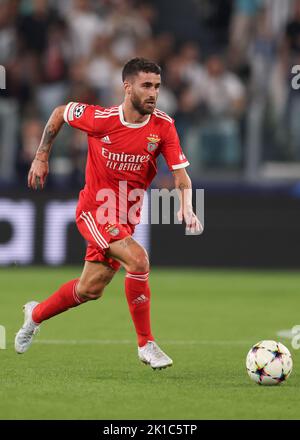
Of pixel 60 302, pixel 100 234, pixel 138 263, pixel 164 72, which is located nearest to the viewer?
pixel 138 263

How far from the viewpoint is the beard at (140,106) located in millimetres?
7621

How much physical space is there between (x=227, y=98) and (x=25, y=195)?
287 cm

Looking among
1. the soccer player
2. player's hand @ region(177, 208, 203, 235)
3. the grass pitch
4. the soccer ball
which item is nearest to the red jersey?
the soccer player

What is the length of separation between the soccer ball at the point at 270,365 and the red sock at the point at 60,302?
1440mm

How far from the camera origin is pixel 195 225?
23.6ft

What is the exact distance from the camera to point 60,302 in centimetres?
799

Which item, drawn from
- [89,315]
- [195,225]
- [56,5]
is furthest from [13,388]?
[56,5]

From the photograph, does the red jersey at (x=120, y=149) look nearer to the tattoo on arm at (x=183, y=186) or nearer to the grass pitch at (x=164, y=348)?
the tattoo on arm at (x=183, y=186)

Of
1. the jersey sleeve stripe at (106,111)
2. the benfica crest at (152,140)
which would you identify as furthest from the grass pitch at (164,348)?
the jersey sleeve stripe at (106,111)

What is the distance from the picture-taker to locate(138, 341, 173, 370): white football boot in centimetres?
753

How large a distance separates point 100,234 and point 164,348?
1514mm

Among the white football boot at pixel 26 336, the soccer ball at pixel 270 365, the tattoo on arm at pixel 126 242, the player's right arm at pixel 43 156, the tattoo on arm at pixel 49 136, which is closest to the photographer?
the soccer ball at pixel 270 365

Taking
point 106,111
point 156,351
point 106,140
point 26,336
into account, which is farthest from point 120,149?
point 26,336

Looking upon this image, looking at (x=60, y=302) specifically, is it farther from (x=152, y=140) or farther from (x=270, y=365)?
(x=270, y=365)
